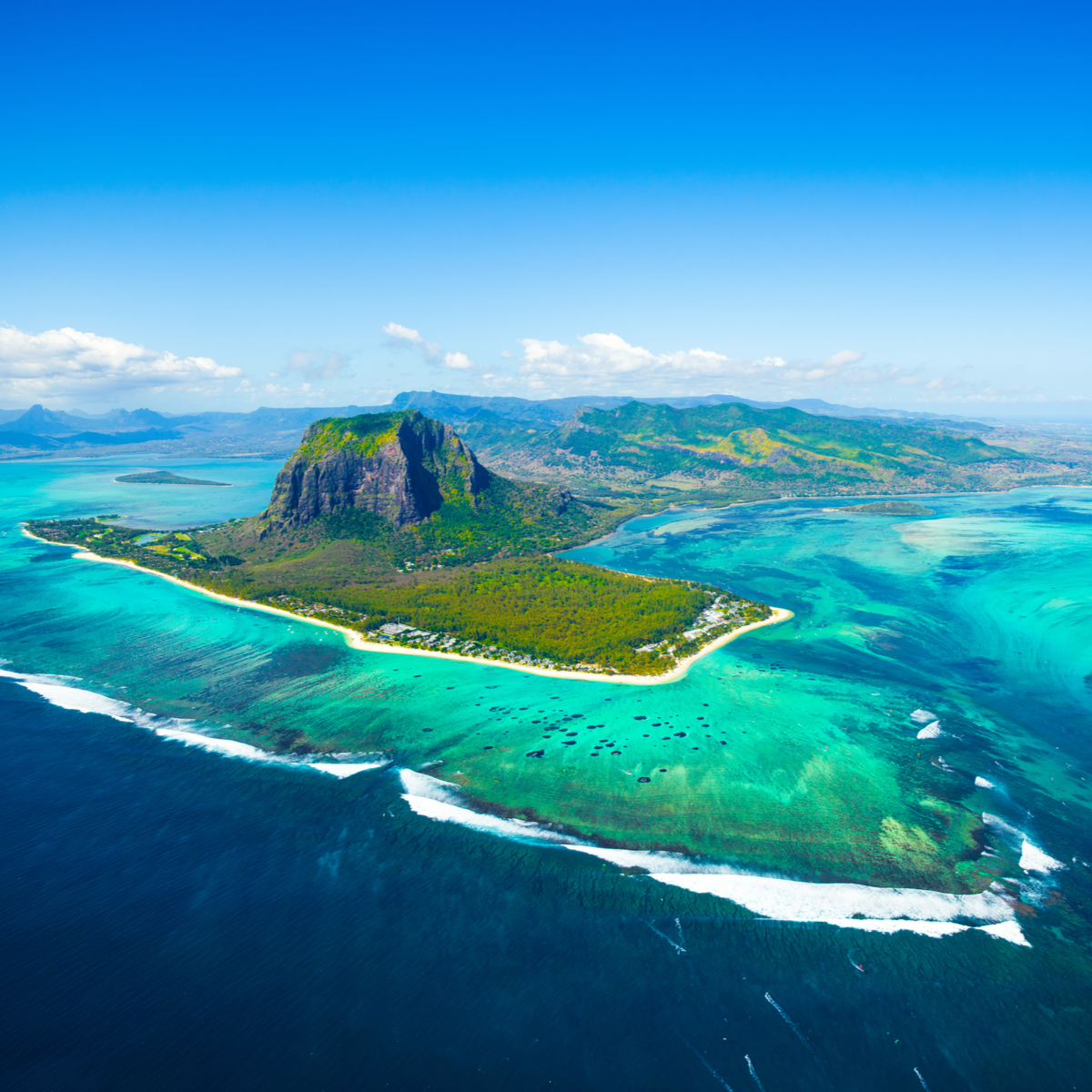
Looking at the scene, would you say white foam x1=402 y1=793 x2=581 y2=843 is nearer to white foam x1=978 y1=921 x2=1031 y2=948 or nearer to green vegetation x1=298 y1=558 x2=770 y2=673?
white foam x1=978 y1=921 x2=1031 y2=948

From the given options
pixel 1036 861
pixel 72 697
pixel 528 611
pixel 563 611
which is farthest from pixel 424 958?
pixel 563 611

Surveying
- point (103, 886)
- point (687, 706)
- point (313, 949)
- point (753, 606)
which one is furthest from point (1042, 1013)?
point (753, 606)

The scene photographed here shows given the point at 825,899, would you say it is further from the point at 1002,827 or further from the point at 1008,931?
the point at 1002,827

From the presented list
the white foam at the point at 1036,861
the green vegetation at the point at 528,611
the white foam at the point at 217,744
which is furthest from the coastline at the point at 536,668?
the white foam at the point at 1036,861

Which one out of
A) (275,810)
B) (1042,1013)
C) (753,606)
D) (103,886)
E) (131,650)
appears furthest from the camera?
(753,606)

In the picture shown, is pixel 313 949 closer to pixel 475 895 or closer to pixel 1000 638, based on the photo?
pixel 475 895

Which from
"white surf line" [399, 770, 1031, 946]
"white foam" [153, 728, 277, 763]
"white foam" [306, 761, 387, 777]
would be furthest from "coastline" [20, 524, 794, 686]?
"white surf line" [399, 770, 1031, 946]
